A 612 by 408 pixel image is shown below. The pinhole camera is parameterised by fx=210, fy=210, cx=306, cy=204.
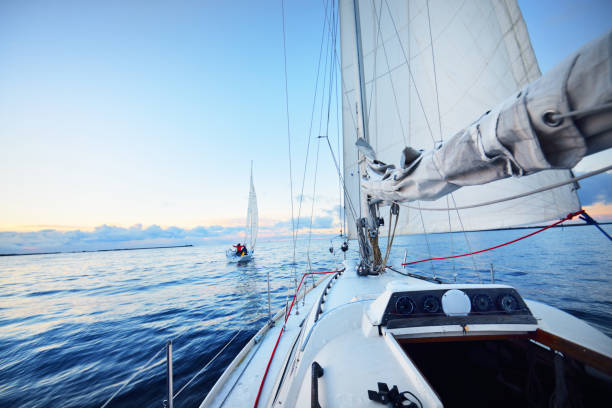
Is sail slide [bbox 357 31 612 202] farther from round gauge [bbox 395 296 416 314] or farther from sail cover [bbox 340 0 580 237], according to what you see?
sail cover [bbox 340 0 580 237]

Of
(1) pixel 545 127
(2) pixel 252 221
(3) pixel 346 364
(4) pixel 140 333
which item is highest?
(2) pixel 252 221

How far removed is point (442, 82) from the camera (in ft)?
22.3

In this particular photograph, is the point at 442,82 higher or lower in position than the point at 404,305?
higher

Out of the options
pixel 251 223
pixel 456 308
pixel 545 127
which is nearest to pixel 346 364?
pixel 456 308

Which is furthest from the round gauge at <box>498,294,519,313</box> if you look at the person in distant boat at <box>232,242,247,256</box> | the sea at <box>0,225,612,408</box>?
the person in distant boat at <box>232,242,247,256</box>

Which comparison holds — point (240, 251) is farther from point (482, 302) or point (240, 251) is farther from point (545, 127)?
point (545, 127)

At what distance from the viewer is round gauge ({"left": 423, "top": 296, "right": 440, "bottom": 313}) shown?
2.32m

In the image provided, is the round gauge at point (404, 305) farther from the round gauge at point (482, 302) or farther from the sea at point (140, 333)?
the sea at point (140, 333)

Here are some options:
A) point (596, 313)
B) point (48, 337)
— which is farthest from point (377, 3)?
point (48, 337)

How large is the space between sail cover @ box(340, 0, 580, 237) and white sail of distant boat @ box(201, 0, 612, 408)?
5cm

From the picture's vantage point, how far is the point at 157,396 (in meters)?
4.03

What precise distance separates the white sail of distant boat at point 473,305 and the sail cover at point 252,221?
23.2 meters

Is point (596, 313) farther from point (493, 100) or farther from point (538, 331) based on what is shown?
point (538, 331)

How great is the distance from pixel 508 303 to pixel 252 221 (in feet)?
90.4
